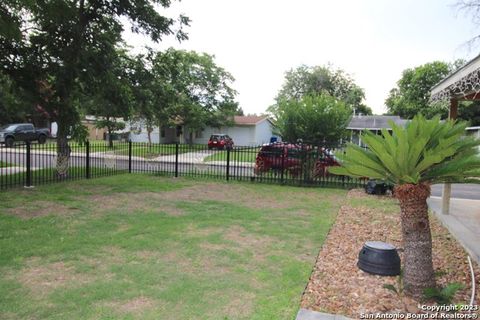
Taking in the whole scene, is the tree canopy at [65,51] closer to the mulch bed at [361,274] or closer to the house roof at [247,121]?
the mulch bed at [361,274]

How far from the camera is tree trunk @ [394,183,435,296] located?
383cm

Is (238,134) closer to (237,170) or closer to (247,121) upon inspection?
(247,121)

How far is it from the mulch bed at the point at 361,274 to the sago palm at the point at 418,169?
365 mm

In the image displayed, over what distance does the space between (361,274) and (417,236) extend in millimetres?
927

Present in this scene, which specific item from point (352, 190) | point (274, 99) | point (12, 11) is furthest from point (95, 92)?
point (274, 99)

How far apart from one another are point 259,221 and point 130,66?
8.66m

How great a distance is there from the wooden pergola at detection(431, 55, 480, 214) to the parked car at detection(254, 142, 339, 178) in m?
4.76

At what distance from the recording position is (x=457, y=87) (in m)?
6.64

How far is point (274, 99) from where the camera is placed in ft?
164

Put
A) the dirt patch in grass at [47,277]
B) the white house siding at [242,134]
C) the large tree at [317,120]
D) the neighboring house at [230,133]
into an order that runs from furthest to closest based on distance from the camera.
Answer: the white house siding at [242,134], the neighboring house at [230,133], the large tree at [317,120], the dirt patch in grass at [47,277]

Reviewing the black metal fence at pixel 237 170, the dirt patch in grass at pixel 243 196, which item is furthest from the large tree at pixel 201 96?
the dirt patch in grass at pixel 243 196

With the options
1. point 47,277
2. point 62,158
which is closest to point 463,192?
point 47,277

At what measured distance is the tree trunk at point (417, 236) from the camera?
3830 mm

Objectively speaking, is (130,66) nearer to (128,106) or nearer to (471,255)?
(128,106)
